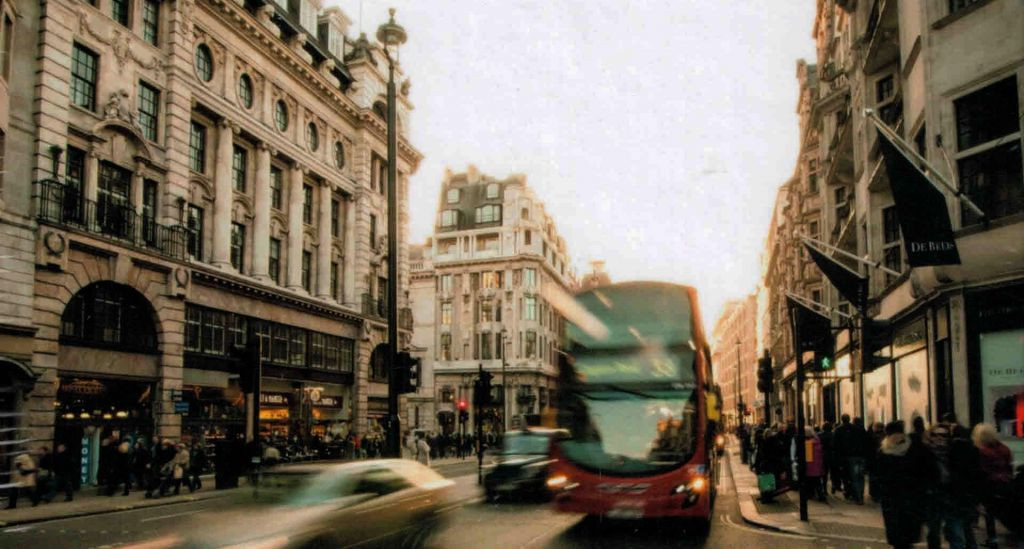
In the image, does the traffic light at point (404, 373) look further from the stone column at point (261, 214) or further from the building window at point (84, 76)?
the stone column at point (261, 214)

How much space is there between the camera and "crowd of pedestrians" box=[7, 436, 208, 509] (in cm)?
2080

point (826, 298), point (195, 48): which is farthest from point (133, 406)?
point (826, 298)

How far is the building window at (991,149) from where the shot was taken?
15570mm

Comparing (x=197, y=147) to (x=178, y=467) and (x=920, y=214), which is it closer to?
(x=178, y=467)

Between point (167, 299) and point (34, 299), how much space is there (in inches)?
234

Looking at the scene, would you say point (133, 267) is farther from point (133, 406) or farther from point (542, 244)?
point (542, 244)

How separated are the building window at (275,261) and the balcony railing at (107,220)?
784 cm

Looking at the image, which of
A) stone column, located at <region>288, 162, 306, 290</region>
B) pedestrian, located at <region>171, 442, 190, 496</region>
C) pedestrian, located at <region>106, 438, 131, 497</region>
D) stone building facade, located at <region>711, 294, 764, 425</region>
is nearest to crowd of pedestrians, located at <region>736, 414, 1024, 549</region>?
pedestrian, located at <region>171, 442, 190, 496</region>

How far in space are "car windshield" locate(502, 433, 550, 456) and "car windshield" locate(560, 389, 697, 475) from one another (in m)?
6.90

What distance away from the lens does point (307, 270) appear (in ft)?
137

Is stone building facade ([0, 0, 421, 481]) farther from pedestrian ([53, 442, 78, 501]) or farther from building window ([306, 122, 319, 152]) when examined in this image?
pedestrian ([53, 442, 78, 501])

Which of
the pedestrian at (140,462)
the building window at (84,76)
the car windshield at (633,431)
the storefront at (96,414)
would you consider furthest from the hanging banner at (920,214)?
the building window at (84,76)

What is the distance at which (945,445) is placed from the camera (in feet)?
33.3

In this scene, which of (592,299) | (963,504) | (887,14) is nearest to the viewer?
(963,504)
